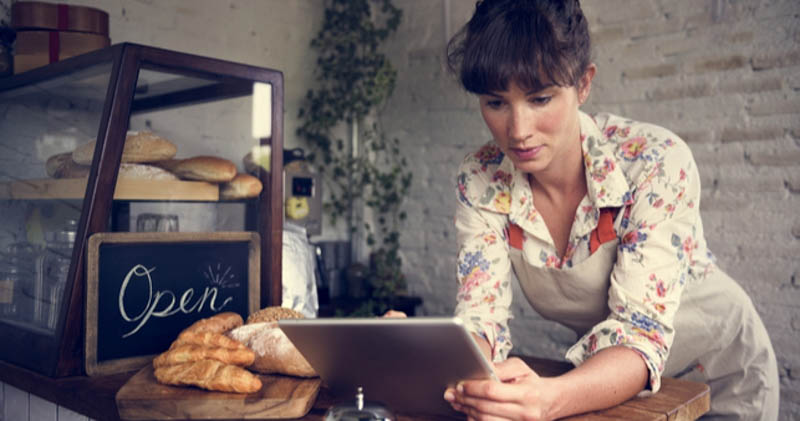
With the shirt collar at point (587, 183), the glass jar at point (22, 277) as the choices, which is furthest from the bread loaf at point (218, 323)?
the shirt collar at point (587, 183)

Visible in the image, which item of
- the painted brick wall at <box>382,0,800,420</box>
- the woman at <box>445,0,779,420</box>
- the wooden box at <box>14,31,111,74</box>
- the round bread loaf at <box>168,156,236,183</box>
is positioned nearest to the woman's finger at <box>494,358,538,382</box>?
the woman at <box>445,0,779,420</box>

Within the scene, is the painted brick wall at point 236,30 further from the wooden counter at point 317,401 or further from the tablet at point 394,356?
the tablet at point 394,356

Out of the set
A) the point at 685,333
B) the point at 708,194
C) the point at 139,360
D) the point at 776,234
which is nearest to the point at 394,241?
the point at 708,194

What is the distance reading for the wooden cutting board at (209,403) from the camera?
0.91m

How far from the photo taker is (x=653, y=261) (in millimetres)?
1164

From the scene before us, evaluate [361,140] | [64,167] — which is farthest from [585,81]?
[361,140]

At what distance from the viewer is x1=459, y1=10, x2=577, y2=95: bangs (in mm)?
1151

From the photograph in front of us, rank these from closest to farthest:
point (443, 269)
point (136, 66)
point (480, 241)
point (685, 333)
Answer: point (136, 66) < point (480, 241) < point (685, 333) < point (443, 269)

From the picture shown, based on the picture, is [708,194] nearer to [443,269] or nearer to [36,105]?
[443,269]

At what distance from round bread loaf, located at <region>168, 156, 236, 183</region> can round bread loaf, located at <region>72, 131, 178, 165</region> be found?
0.03 meters

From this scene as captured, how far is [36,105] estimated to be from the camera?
1.40 meters

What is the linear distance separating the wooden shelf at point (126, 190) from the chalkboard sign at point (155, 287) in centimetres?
8

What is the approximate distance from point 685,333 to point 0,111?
170 cm

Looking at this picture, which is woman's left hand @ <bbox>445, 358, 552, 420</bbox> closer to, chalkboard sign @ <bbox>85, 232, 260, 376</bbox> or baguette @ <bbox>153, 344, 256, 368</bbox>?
baguette @ <bbox>153, 344, 256, 368</bbox>
